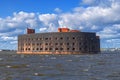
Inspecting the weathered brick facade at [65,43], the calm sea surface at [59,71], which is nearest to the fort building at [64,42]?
the weathered brick facade at [65,43]

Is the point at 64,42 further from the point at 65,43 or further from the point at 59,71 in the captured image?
the point at 59,71

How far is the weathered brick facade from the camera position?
169625mm

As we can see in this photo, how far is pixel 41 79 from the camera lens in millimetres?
37281

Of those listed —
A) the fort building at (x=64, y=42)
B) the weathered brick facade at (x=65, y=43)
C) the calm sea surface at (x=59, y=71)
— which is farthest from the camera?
the weathered brick facade at (x=65, y=43)

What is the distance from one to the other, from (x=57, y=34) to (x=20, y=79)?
135 meters

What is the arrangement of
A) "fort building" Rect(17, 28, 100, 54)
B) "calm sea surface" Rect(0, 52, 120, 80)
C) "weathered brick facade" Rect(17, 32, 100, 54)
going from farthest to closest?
"weathered brick facade" Rect(17, 32, 100, 54) → "fort building" Rect(17, 28, 100, 54) → "calm sea surface" Rect(0, 52, 120, 80)

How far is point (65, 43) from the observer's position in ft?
561

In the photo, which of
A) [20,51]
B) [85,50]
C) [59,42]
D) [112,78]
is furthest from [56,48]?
[112,78]

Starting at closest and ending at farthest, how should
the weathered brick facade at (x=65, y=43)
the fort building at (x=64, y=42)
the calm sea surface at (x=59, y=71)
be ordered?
the calm sea surface at (x=59, y=71)
the fort building at (x=64, y=42)
the weathered brick facade at (x=65, y=43)

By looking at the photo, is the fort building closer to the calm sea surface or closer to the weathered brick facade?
the weathered brick facade

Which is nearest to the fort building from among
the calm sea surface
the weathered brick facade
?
the weathered brick facade

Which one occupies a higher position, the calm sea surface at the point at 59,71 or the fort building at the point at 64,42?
the fort building at the point at 64,42

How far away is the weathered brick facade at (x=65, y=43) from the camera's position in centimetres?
16962

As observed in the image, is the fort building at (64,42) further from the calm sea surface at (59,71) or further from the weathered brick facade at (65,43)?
the calm sea surface at (59,71)
